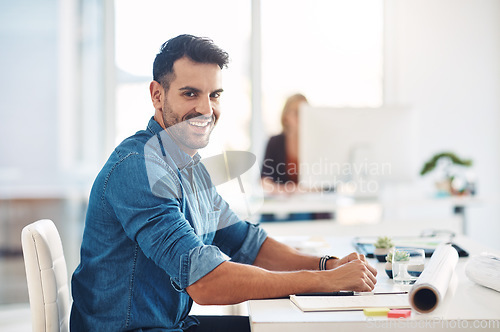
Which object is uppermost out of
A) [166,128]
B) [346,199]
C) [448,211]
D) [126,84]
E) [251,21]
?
[251,21]

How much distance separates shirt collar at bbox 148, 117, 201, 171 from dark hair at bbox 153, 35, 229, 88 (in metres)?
0.13

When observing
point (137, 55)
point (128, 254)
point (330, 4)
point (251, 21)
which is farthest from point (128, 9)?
point (128, 254)

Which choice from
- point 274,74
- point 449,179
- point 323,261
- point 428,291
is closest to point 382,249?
point 323,261

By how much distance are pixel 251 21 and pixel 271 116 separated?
0.84 metres

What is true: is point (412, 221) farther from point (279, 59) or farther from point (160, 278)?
point (279, 59)

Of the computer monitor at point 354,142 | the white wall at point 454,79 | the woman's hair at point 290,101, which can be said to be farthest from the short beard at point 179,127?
the white wall at point 454,79

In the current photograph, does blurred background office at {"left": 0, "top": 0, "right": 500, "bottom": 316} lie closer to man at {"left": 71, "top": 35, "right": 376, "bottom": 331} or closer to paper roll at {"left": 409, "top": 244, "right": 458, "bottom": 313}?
man at {"left": 71, "top": 35, "right": 376, "bottom": 331}

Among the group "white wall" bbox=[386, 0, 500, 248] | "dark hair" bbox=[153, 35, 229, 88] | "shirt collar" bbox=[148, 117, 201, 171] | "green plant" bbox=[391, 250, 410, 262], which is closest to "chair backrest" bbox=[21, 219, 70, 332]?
"shirt collar" bbox=[148, 117, 201, 171]

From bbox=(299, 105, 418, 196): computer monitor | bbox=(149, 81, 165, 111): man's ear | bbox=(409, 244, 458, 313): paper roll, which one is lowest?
bbox=(409, 244, 458, 313): paper roll

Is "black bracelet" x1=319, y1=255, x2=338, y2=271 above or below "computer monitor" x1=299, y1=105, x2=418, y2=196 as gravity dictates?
below

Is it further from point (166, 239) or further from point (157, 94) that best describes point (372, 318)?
point (157, 94)

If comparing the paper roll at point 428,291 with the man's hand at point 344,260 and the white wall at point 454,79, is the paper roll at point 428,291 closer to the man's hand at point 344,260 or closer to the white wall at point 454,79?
the man's hand at point 344,260

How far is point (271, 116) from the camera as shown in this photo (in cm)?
449

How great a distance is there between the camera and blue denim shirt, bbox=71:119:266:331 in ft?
3.65
